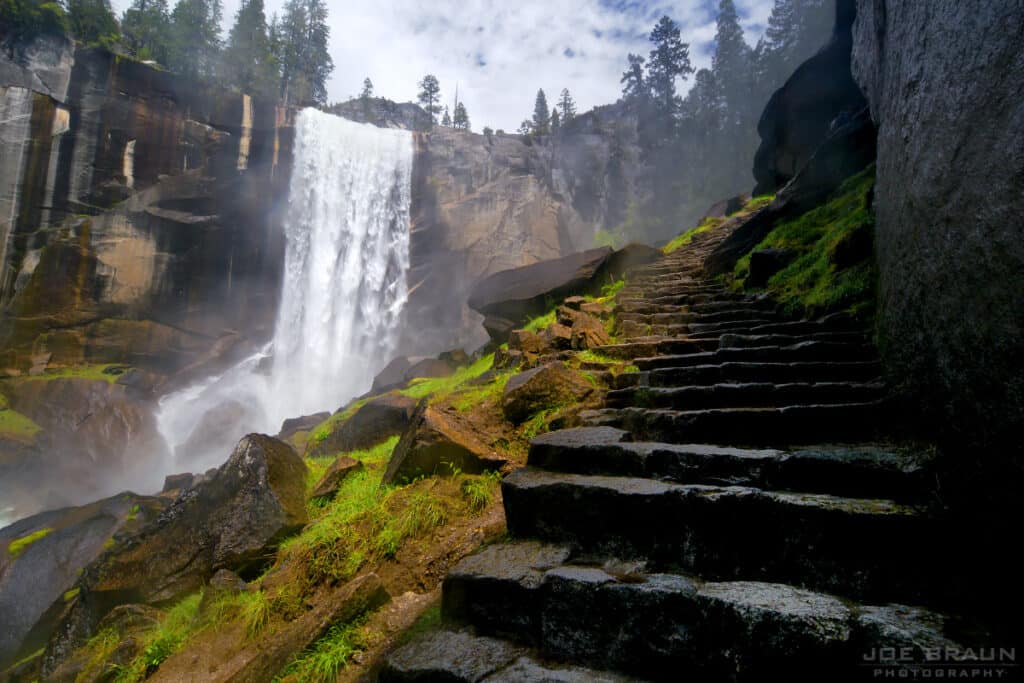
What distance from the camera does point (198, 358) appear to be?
22.1m

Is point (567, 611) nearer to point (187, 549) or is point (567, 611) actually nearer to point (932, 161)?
point (932, 161)

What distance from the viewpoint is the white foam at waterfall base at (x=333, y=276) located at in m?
22.5

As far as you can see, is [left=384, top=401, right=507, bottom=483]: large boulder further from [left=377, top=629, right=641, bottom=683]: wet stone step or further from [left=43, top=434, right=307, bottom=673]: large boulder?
[left=377, top=629, right=641, bottom=683]: wet stone step

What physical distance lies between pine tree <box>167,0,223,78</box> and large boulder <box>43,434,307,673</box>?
34660 mm

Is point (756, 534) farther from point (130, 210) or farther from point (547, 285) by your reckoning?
point (130, 210)

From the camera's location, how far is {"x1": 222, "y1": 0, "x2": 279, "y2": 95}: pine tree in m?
33.0

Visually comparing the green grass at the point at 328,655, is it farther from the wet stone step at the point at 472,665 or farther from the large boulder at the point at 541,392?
the large boulder at the point at 541,392

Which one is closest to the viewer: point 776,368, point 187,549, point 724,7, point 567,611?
point 567,611

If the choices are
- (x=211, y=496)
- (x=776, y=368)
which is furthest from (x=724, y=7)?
(x=211, y=496)

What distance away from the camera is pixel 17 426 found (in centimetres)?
1683

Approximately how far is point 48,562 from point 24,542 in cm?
141

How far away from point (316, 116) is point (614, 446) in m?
29.5

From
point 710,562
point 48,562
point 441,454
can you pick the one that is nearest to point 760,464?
point 710,562

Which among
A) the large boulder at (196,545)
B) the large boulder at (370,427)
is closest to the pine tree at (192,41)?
the large boulder at (370,427)
